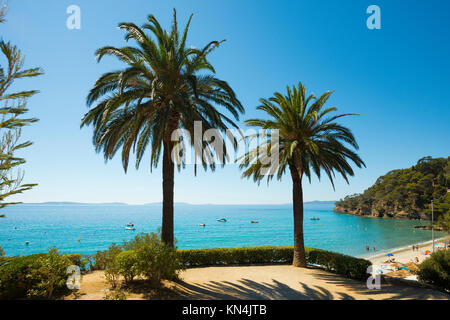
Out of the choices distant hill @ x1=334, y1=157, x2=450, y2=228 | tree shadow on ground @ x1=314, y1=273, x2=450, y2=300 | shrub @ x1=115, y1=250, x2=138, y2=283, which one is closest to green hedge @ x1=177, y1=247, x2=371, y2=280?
tree shadow on ground @ x1=314, y1=273, x2=450, y2=300

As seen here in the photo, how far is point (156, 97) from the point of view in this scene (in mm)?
10500

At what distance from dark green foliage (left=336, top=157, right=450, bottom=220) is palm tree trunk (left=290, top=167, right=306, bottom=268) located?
290 feet

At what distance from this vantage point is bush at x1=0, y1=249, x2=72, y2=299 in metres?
6.65

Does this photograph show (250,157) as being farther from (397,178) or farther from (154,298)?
(397,178)

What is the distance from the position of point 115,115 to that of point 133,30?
381cm

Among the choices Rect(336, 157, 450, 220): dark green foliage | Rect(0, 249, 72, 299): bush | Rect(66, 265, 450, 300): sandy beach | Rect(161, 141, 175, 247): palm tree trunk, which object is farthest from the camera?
Rect(336, 157, 450, 220): dark green foliage

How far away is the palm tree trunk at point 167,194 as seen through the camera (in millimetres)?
10539

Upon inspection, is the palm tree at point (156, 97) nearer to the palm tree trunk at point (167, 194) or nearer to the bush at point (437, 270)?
the palm tree trunk at point (167, 194)

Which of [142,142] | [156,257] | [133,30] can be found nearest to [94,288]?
[156,257]

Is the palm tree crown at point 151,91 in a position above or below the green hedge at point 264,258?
above

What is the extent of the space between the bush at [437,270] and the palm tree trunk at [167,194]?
11610 mm

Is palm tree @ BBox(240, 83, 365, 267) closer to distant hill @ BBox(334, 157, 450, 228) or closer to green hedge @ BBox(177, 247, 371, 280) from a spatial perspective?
green hedge @ BBox(177, 247, 371, 280)

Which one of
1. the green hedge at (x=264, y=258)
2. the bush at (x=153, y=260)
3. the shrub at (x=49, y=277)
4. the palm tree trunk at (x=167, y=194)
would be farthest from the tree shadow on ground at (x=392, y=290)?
the shrub at (x=49, y=277)

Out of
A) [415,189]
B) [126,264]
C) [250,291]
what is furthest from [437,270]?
[415,189]
